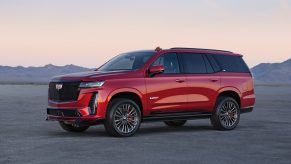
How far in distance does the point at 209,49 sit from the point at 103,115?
375cm

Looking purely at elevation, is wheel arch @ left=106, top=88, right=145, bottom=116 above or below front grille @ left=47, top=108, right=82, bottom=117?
above

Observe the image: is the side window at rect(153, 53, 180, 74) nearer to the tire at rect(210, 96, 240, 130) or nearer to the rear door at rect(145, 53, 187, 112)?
the rear door at rect(145, 53, 187, 112)

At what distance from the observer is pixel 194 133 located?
1328 centimetres

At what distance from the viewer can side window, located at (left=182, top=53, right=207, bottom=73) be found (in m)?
13.4

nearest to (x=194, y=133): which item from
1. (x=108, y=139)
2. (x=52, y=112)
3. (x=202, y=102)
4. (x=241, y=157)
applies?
(x=202, y=102)

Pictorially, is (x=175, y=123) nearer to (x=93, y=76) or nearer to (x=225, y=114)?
(x=225, y=114)

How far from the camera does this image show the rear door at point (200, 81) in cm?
1335

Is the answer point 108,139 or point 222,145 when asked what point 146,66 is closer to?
point 108,139

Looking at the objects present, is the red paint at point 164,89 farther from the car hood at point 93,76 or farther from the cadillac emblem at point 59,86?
the cadillac emblem at point 59,86

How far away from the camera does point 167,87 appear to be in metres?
12.8

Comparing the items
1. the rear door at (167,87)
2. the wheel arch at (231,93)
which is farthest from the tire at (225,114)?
the rear door at (167,87)

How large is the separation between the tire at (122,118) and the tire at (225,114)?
8.01 ft

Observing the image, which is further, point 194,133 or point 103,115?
point 194,133

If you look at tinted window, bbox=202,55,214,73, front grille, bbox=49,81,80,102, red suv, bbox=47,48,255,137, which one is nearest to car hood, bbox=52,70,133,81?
red suv, bbox=47,48,255,137
